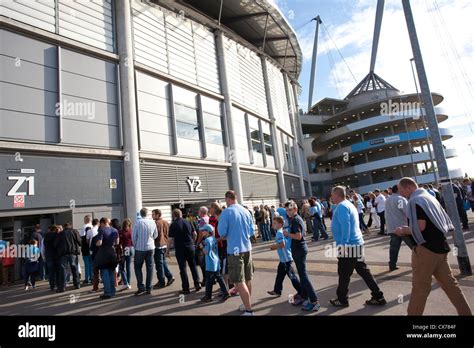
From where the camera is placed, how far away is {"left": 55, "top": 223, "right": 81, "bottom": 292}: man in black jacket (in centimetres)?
762

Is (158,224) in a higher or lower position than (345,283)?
higher

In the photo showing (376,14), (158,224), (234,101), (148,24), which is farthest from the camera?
(376,14)

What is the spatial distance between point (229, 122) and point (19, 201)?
40.5 ft

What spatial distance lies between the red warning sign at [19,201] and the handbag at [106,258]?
4778 mm

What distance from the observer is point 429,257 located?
11.5 ft

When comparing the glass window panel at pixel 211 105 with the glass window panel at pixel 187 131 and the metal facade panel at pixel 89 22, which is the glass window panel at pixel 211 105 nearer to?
the glass window panel at pixel 187 131

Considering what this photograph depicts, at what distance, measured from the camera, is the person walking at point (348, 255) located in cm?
450

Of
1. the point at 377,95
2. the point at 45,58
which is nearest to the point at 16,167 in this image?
the point at 45,58

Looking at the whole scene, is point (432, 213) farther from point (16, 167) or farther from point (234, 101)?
point (234, 101)

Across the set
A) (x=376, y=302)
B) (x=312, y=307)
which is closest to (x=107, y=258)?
(x=312, y=307)

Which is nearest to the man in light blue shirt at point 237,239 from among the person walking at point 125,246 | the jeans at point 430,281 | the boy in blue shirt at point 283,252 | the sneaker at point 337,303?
the boy in blue shirt at point 283,252
